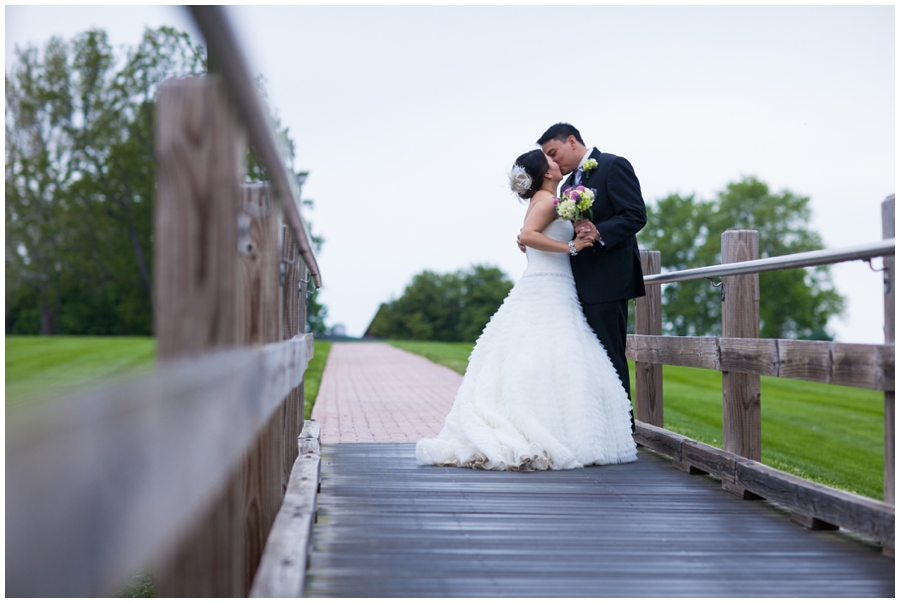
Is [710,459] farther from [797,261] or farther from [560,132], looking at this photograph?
[560,132]

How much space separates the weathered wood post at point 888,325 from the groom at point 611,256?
6.98 feet

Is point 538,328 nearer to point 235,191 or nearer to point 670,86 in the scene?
point 235,191

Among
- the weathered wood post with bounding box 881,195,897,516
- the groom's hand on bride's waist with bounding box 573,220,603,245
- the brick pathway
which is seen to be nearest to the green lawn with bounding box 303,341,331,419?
the brick pathway

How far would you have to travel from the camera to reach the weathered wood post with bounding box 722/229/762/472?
4.39 m

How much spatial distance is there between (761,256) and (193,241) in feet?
167

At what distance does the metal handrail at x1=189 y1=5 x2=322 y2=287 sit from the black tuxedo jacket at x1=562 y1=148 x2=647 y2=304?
259cm

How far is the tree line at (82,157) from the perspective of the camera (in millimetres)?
33562

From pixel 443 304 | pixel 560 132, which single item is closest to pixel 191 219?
pixel 560 132

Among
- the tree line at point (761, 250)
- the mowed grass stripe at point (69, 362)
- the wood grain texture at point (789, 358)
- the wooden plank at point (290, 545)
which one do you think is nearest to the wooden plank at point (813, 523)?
the wood grain texture at point (789, 358)

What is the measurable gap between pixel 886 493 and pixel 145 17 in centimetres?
3522

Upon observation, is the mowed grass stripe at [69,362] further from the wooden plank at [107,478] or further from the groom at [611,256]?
the wooden plank at [107,478]

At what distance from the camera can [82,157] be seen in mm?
34594

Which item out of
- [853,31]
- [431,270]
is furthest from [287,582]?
[431,270]

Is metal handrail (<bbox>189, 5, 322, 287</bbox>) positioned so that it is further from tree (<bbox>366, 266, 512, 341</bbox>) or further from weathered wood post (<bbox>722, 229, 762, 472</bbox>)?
tree (<bbox>366, 266, 512, 341</bbox>)
